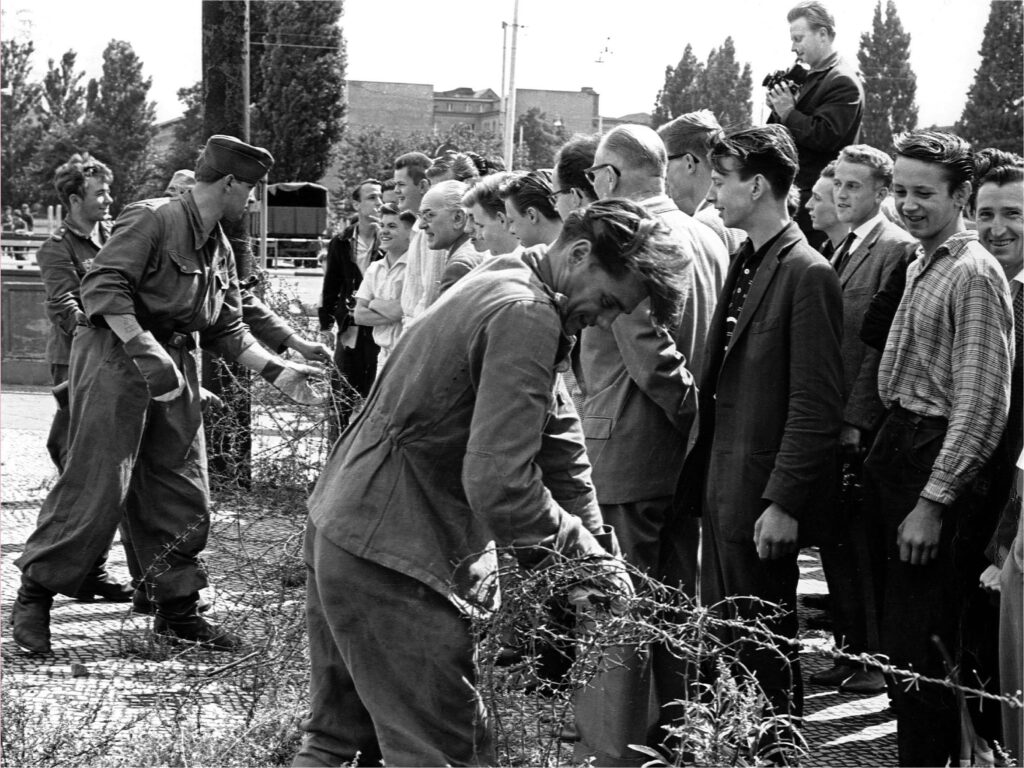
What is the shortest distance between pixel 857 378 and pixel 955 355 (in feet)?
3.65

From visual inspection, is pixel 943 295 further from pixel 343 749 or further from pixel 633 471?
pixel 343 749

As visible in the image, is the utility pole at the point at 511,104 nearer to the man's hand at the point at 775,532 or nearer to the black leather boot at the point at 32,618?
the black leather boot at the point at 32,618

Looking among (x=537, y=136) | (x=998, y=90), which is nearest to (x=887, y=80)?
(x=998, y=90)

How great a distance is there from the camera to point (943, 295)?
3.98 meters

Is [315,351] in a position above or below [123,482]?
above

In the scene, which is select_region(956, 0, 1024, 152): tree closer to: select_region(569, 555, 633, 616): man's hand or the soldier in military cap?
the soldier in military cap

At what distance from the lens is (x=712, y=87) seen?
64.4m

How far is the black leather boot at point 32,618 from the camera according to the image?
18.2 feet

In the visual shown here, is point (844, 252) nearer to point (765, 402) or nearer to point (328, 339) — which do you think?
point (765, 402)

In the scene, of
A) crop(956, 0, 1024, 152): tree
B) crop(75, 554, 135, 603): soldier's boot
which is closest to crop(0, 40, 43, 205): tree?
crop(956, 0, 1024, 152): tree

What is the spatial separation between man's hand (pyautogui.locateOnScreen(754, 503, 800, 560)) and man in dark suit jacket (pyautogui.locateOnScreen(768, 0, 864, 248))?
3.02 m

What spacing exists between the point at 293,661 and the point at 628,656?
1.21m

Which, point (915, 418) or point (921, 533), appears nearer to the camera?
point (921, 533)

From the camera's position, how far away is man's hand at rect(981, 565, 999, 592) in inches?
151
